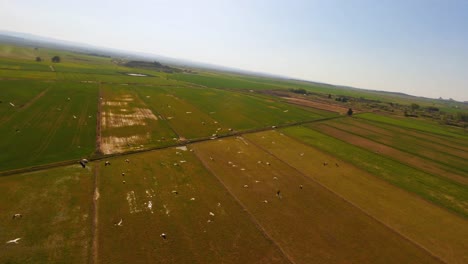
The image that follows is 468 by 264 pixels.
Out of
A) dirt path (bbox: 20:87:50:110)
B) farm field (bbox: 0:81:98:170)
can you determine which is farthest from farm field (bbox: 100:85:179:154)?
dirt path (bbox: 20:87:50:110)

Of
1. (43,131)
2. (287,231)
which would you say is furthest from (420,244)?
(43,131)

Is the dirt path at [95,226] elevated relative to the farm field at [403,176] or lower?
lower

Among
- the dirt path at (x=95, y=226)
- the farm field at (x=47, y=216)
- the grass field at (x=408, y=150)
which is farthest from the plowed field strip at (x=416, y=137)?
the farm field at (x=47, y=216)

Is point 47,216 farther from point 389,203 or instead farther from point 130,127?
point 389,203

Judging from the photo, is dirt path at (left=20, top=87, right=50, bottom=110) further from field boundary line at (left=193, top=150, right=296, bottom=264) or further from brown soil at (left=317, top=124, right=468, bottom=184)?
brown soil at (left=317, top=124, right=468, bottom=184)

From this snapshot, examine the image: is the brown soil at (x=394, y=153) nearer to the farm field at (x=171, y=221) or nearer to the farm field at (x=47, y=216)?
the farm field at (x=171, y=221)

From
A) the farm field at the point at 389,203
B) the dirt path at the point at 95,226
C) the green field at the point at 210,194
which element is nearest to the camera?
the dirt path at the point at 95,226
